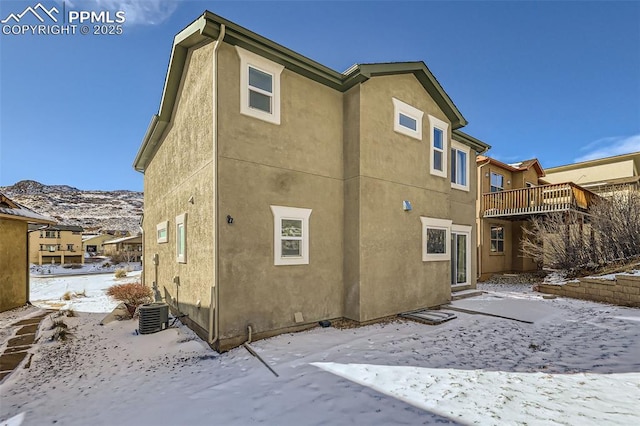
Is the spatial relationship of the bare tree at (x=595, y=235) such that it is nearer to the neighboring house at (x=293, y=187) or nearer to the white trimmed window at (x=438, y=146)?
the neighboring house at (x=293, y=187)

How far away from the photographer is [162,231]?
33.7 ft

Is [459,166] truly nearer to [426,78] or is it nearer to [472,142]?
[472,142]

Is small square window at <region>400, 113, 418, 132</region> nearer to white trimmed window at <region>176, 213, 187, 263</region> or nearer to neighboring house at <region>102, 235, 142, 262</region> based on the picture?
white trimmed window at <region>176, 213, 187, 263</region>

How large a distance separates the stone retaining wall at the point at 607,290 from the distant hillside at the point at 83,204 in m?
65.7

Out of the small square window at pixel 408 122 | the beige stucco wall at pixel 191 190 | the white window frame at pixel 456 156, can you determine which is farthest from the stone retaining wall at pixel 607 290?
the beige stucco wall at pixel 191 190

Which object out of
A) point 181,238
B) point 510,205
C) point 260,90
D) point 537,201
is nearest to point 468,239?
point 510,205

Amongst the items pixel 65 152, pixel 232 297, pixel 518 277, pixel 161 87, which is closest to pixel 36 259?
pixel 65 152

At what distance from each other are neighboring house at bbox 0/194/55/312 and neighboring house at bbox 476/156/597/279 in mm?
19802

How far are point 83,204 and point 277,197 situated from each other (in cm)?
9026

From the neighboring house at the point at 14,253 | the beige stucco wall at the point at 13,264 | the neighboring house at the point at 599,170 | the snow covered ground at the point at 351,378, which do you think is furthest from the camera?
the neighboring house at the point at 599,170

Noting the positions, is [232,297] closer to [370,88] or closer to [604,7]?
[370,88]

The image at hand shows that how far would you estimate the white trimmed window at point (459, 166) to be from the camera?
11664 millimetres

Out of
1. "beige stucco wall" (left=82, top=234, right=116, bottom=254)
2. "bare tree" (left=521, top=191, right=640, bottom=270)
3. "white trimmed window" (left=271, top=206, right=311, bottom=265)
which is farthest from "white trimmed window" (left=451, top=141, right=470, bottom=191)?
"beige stucco wall" (left=82, top=234, right=116, bottom=254)

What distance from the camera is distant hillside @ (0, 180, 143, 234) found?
63.3 metres
